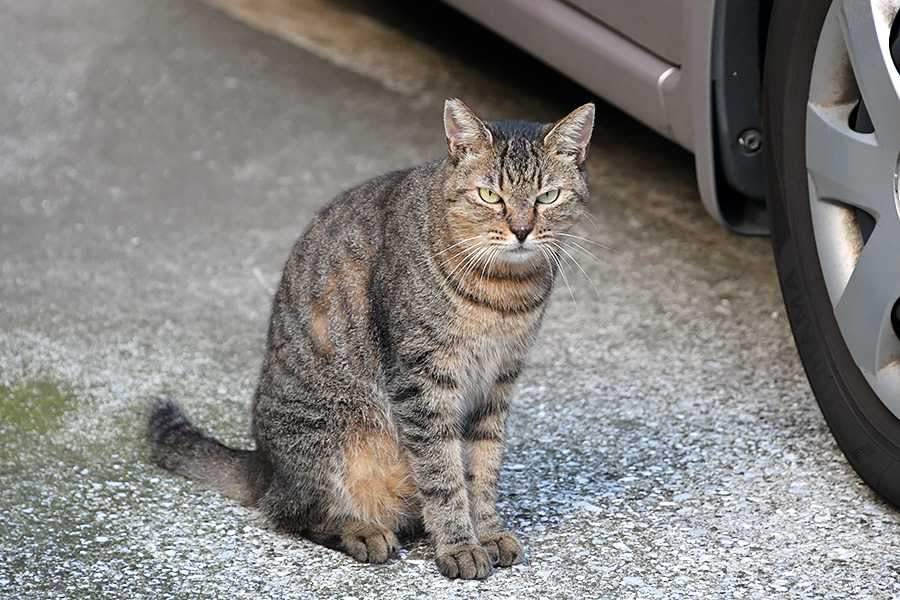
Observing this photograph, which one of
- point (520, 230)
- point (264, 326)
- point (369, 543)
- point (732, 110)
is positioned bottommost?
point (264, 326)

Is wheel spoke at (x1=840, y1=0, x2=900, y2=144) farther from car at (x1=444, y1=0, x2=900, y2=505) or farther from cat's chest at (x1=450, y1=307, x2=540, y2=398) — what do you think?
cat's chest at (x1=450, y1=307, x2=540, y2=398)

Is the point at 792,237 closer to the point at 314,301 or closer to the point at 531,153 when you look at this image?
the point at 531,153

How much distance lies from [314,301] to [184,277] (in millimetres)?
1588

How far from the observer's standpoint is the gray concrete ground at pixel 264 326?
3.03 metres

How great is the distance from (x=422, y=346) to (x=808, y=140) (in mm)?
1177

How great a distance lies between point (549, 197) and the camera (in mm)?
3098

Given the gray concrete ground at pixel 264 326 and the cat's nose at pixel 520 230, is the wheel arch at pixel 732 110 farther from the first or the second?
the cat's nose at pixel 520 230

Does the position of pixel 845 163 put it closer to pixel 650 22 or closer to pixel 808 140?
pixel 808 140

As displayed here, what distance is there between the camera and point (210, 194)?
5.30 meters

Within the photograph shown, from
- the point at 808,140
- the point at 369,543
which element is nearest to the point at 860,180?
the point at 808,140

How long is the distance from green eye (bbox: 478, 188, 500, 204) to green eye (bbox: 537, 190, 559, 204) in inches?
4.5

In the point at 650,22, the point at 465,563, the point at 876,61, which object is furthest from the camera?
the point at 650,22

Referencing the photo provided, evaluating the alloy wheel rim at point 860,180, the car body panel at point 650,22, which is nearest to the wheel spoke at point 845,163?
the alloy wheel rim at point 860,180

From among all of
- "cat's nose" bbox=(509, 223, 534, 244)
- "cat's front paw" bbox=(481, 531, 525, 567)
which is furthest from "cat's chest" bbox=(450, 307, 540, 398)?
"cat's front paw" bbox=(481, 531, 525, 567)
